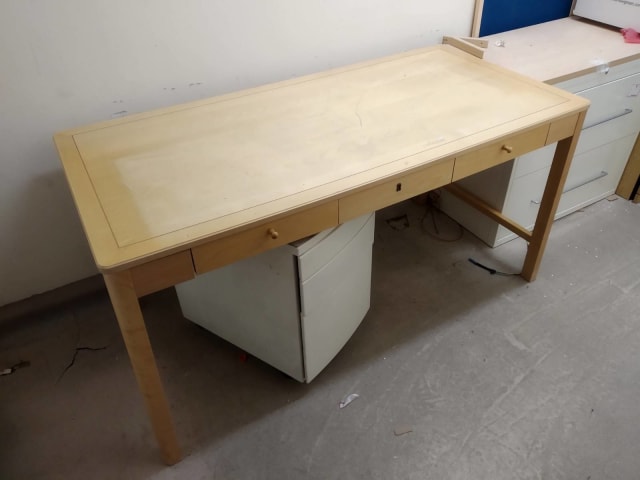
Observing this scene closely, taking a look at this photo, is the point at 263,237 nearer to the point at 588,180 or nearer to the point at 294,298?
the point at 294,298

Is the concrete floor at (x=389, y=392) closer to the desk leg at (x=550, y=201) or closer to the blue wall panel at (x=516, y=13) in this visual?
the desk leg at (x=550, y=201)

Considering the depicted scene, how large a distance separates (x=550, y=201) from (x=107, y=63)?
1.53 m

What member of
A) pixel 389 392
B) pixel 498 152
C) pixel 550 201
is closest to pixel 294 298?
pixel 389 392

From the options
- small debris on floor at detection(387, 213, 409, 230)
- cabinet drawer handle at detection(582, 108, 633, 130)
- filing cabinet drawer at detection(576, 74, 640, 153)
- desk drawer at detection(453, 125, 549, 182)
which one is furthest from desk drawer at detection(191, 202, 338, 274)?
cabinet drawer handle at detection(582, 108, 633, 130)

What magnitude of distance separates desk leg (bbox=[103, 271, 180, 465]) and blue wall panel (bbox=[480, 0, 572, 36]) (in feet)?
6.02

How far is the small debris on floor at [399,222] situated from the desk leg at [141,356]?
134cm

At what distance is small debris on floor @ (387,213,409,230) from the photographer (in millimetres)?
2373

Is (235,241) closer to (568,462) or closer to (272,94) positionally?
(272,94)

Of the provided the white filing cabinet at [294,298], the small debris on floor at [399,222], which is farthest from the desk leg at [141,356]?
the small debris on floor at [399,222]

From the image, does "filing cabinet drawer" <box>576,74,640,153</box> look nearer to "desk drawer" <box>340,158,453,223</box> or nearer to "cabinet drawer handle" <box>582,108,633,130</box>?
"cabinet drawer handle" <box>582,108,633,130</box>

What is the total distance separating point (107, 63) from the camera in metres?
1.54

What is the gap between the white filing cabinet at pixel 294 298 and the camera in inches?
54.0

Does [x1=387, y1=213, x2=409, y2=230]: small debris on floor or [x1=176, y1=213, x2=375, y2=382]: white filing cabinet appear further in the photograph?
[x1=387, y1=213, x2=409, y2=230]: small debris on floor

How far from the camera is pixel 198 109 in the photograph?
1562 millimetres
